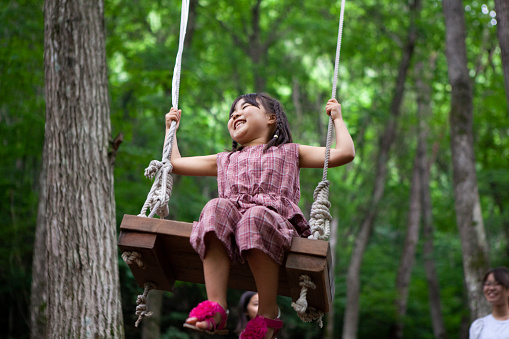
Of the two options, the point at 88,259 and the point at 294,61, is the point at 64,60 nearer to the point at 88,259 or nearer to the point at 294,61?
the point at 88,259

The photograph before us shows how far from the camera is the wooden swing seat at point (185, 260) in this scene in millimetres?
2494

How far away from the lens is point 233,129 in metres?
3.13

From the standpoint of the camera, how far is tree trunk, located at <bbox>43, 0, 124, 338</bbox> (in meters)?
3.76

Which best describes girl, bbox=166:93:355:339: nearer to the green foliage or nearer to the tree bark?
the green foliage

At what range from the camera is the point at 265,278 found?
2594mm

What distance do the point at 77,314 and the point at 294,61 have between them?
473 inches

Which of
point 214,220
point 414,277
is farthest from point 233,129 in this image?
point 414,277

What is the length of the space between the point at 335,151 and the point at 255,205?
0.53 m

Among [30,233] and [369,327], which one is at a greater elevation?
[30,233]

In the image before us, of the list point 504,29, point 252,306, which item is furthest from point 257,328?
point 504,29

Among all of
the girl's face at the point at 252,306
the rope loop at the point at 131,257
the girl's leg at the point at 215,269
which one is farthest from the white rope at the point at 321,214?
the girl's face at the point at 252,306

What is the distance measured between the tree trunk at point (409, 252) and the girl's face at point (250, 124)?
11.5 m

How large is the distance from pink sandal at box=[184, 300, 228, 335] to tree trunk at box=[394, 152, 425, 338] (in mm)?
12095

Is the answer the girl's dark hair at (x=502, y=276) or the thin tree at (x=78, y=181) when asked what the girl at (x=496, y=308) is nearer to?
the girl's dark hair at (x=502, y=276)
